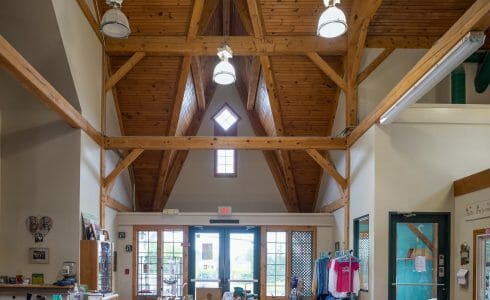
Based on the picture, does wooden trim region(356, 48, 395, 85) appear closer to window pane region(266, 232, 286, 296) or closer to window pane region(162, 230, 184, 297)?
window pane region(266, 232, 286, 296)

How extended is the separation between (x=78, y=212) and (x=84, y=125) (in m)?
1.31

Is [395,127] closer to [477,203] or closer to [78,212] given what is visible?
[477,203]

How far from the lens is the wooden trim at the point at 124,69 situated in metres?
8.59

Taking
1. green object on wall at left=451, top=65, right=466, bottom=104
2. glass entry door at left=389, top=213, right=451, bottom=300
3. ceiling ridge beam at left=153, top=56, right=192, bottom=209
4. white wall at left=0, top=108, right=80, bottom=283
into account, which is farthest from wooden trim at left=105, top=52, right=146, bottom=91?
green object on wall at left=451, top=65, right=466, bottom=104

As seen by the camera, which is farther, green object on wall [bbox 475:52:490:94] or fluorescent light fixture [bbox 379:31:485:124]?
green object on wall [bbox 475:52:490:94]

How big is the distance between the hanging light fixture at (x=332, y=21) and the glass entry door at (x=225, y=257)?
22.0 feet

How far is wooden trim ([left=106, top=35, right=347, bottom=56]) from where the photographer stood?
8.52m

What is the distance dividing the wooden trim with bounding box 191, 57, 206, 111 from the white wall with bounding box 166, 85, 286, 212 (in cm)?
52

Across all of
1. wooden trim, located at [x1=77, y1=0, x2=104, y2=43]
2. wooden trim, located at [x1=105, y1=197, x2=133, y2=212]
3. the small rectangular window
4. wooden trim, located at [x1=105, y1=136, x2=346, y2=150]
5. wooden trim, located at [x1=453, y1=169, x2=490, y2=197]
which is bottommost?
wooden trim, located at [x1=105, y1=197, x2=133, y2=212]

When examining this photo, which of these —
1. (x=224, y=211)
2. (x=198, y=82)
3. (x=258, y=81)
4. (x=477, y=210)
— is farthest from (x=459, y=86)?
(x=224, y=211)

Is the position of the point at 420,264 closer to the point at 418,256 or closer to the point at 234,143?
the point at 418,256

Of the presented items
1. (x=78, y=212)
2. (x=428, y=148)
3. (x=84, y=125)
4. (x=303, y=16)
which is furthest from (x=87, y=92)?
(x=428, y=148)

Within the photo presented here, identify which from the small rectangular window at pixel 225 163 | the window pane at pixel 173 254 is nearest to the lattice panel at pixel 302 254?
the small rectangular window at pixel 225 163

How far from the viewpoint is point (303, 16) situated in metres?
8.26
